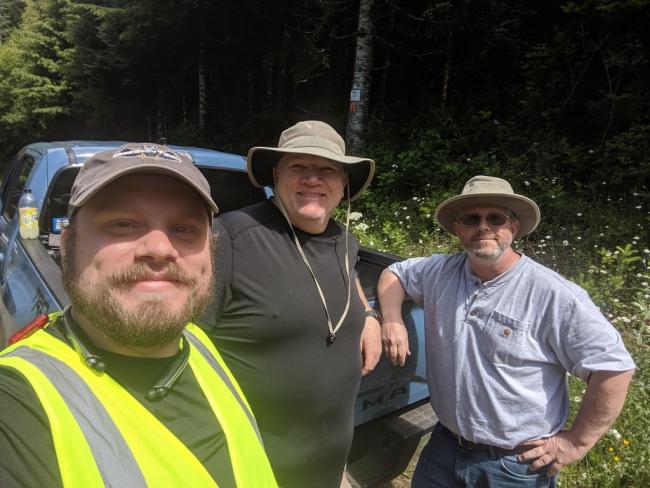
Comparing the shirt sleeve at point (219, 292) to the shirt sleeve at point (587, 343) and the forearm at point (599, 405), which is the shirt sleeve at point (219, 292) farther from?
the forearm at point (599, 405)

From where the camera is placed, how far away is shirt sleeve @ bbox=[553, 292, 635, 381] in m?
1.78

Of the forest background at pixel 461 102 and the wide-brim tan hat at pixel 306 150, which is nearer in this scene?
the wide-brim tan hat at pixel 306 150

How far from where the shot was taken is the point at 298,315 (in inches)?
70.8

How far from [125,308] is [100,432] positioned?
0.29 meters

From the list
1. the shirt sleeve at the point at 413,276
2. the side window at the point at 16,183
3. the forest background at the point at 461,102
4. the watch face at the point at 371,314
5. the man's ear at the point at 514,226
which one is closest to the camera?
the man's ear at the point at 514,226

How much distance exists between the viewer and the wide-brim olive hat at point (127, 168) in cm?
115

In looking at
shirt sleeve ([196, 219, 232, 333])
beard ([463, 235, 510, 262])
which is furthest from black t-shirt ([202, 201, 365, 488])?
beard ([463, 235, 510, 262])

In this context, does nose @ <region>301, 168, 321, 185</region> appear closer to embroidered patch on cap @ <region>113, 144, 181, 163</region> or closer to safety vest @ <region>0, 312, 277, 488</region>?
embroidered patch on cap @ <region>113, 144, 181, 163</region>

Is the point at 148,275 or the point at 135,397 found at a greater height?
the point at 148,275

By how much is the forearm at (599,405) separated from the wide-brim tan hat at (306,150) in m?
1.38

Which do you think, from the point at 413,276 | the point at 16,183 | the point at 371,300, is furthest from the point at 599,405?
the point at 16,183

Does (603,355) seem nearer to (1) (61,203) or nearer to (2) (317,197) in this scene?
(2) (317,197)

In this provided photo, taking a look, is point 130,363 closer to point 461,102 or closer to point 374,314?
point 374,314

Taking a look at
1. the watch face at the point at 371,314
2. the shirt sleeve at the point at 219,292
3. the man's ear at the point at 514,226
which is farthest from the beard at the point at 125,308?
the man's ear at the point at 514,226
